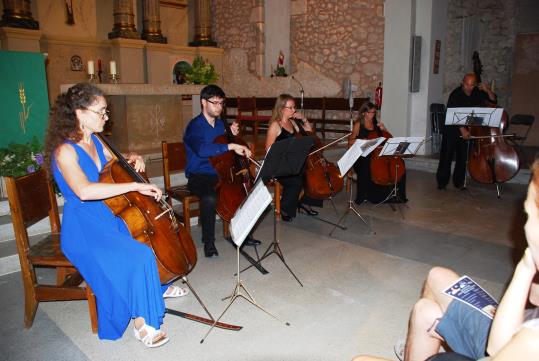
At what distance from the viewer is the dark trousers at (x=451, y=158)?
593 cm

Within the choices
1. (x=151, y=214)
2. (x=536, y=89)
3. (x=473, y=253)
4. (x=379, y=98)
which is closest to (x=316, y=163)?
(x=473, y=253)

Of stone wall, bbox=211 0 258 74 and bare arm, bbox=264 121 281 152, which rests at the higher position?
stone wall, bbox=211 0 258 74

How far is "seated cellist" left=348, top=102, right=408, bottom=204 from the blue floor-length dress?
10.6ft

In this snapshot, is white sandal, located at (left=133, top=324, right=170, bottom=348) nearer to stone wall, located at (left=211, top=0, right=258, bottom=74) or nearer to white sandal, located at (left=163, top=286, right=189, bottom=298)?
white sandal, located at (left=163, top=286, right=189, bottom=298)

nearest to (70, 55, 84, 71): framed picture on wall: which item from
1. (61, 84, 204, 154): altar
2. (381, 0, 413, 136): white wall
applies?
(61, 84, 204, 154): altar

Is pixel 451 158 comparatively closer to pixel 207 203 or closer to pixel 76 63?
pixel 207 203

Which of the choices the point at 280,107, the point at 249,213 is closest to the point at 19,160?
the point at 280,107

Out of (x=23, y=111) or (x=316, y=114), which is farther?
(x=316, y=114)

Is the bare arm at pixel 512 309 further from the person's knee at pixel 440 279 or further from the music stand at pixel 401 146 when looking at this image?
the music stand at pixel 401 146

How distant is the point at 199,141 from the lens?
12.1ft

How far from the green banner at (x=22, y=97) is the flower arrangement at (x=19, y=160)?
729mm

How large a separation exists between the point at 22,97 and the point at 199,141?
2.50 metres

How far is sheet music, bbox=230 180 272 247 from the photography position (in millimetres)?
2204

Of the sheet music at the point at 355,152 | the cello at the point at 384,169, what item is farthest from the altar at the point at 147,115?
the sheet music at the point at 355,152
